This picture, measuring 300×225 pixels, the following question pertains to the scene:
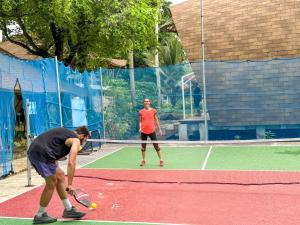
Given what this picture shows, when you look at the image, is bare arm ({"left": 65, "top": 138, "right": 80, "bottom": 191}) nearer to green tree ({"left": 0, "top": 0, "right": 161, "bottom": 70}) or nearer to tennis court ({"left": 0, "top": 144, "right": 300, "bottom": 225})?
tennis court ({"left": 0, "top": 144, "right": 300, "bottom": 225})

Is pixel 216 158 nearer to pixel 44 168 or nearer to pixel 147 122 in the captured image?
pixel 147 122

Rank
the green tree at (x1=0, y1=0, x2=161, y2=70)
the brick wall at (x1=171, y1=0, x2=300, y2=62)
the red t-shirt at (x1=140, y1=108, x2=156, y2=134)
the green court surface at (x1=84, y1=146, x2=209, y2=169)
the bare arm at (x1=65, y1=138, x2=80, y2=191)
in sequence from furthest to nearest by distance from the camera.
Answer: the brick wall at (x1=171, y1=0, x2=300, y2=62)
the green tree at (x1=0, y1=0, x2=161, y2=70)
the green court surface at (x1=84, y1=146, x2=209, y2=169)
the red t-shirt at (x1=140, y1=108, x2=156, y2=134)
the bare arm at (x1=65, y1=138, x2=80, y2=191)

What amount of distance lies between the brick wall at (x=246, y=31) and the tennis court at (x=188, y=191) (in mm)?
6143

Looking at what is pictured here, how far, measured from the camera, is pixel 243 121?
18578mm

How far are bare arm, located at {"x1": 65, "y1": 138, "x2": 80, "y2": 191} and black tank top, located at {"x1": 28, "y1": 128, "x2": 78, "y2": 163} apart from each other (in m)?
0.13

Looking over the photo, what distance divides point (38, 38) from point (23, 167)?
37.1ft

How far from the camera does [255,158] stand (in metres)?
13.7

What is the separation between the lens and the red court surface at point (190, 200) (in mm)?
6977

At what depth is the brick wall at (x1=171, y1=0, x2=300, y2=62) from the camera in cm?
1920

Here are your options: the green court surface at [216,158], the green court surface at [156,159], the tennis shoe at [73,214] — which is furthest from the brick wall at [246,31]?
the tennis shoe at [73,214]

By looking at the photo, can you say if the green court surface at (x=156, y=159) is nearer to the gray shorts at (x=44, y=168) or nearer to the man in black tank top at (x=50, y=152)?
the man in black tank top at (x=50, y=152)

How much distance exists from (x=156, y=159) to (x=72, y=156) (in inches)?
318

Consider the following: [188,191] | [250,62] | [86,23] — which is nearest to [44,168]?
[188,191]

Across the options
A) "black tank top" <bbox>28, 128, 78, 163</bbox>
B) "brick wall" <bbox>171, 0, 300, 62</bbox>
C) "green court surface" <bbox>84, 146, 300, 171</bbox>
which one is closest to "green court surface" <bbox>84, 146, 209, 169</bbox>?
"green court surface" <bbox>84, 146, 300, 171</bbox>
